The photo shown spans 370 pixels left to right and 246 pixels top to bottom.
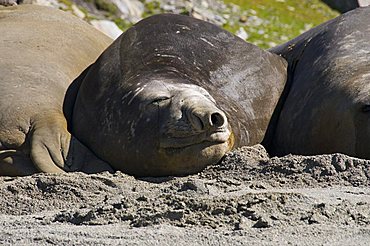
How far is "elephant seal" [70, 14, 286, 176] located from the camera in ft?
19.1

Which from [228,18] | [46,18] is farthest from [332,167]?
[228,18]

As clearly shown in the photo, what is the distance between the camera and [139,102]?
6.08m

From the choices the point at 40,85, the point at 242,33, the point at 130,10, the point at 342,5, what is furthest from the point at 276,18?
the point at 40,85

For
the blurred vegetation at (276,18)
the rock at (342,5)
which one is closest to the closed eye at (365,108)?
the blurred vegetation at (276,18)

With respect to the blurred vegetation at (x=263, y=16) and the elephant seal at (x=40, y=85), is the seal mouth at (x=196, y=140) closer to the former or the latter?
the elephant seal at (x=40, y=85)

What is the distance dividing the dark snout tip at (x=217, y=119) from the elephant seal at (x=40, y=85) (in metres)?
0.79

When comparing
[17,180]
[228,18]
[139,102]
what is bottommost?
[228,18]

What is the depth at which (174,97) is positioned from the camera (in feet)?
19.5

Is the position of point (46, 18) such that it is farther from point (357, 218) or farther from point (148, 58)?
point (357, 218)

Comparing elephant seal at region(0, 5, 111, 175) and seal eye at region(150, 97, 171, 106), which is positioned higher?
seal eye at region(150, 97, 171, 106)

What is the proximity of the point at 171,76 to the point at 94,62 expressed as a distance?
886 mm

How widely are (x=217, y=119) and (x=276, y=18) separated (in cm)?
1399

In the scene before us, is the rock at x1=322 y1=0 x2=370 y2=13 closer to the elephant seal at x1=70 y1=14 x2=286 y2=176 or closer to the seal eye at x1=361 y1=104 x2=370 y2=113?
the elephant seal at x1=70 y1=14 x2=286 y2=176

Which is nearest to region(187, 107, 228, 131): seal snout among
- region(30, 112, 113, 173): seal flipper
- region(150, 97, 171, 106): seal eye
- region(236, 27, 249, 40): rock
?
region(150, 97, 171, 106): seal eye
